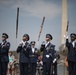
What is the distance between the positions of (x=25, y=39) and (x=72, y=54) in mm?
1784

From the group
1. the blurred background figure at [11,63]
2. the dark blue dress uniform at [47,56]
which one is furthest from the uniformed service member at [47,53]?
the blurred background figure at [11,63]

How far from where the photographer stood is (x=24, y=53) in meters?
11.6

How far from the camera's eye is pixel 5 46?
444 inches

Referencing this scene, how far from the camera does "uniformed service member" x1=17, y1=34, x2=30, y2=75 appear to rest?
11.4 m

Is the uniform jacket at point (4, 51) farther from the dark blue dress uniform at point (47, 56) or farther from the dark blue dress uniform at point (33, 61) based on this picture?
the dark blue dress uniform at point (33, 61)

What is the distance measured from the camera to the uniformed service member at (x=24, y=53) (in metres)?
11.4

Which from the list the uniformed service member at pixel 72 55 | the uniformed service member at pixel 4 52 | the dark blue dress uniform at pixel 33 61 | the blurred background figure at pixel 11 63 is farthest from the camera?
the blurred background figure at pixel 11 63

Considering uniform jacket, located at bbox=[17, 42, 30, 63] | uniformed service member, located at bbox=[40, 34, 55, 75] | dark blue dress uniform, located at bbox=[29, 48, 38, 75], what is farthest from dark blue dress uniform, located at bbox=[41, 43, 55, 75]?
dark blue dress uniform, located at bbox=[29, 48, 38, 75]

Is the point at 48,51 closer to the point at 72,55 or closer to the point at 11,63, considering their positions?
the point at 72,55

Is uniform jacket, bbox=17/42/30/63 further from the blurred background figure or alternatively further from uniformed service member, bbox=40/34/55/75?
the blurred background figure

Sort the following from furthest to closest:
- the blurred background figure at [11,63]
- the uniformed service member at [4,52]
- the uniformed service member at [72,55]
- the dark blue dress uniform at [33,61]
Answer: the blurred background figure at [11,63], the dark blue dress uniform at [33,61], the uniformed service member at [72,55], the uniformed service member at [4,52]

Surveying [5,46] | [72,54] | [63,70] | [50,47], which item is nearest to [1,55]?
[5,46]

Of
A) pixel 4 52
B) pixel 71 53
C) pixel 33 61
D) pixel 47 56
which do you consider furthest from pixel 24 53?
pixel 33 61

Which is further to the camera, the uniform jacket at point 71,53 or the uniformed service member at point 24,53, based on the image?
the uniform jacket at point 71,53
